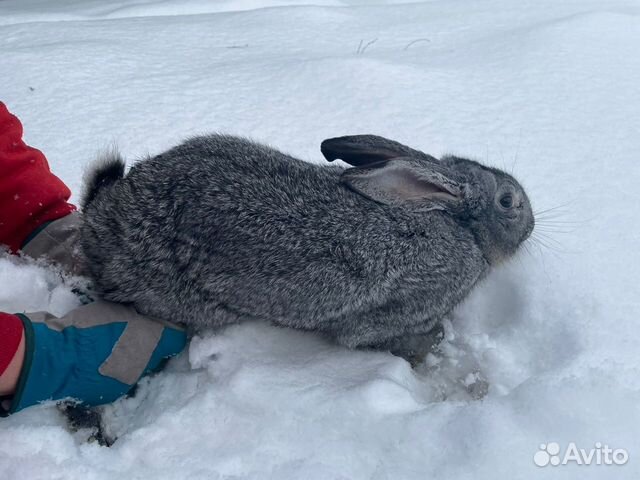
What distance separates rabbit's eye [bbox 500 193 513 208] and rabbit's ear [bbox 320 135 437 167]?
0.48 meters

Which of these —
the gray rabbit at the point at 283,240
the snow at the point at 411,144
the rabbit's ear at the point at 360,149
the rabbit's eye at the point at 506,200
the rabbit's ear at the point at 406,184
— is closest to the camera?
the snow at the point at 411,144

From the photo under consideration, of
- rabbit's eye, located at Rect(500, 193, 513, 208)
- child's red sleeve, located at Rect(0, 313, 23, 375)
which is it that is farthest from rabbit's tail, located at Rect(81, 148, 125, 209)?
rabbit's eye, located at Rect(500, 193, 513, 208)

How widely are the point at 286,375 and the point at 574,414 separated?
0.86 m

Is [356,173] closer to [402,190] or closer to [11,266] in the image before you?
[402,190]

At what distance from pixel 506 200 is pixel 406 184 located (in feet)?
1.63

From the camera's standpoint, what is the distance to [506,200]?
2400mm

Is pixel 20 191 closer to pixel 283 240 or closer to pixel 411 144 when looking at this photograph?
pixel 283 240

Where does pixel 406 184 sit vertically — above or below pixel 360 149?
below

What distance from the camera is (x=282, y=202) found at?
6.39 feet

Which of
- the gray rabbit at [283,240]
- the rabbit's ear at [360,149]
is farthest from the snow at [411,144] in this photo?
the rabbit's ear at [360,149]

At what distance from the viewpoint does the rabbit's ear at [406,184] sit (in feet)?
6.82

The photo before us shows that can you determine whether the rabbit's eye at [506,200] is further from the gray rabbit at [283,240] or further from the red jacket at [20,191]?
the red jacket at [20,191]

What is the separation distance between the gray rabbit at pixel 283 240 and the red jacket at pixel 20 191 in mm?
300

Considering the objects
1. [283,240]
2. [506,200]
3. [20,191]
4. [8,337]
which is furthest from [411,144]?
[8,337]
